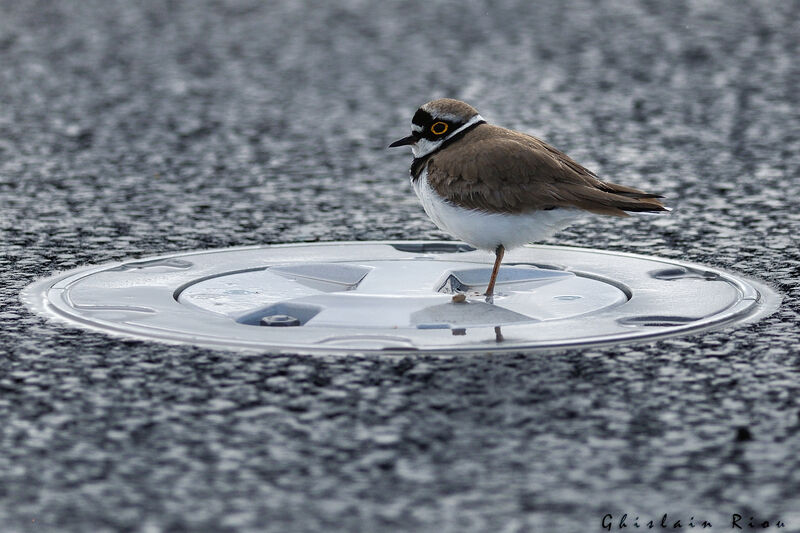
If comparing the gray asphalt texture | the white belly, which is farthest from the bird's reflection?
the white belly

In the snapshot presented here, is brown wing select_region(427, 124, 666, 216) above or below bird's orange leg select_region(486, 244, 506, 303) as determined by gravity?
above

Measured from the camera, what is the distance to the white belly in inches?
260

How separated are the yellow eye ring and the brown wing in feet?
0.81

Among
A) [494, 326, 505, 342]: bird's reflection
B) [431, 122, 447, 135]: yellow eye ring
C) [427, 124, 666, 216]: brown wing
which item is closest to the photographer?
[494, 326, 505, 342]: bird's reflection

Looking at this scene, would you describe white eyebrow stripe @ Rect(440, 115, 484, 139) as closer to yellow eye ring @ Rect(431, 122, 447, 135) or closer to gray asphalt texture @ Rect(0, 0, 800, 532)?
yellow eye ring @ Rect(431, 122, 447, 135)

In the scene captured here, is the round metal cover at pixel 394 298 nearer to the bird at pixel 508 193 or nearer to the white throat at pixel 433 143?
the bird at pixel 508 193

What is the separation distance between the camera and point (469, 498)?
4.27m

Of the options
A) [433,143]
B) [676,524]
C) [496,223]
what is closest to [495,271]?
[496,223]

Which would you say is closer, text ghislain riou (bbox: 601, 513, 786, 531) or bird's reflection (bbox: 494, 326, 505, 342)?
text ghislain riou (bbox: 601, 513, 786, 531)

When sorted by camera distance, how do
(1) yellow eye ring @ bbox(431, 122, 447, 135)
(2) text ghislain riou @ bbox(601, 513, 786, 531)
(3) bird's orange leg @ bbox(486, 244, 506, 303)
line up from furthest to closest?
1. (1) yellow eye ring @ bbox(431, 122, 447, 135)
2. (3) bird's orange leg @ bbox(486, 244, 506, 303)
3. (2) text ghislain riou @ bbox(601, 513, 786, 531)

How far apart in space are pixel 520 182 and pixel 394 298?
2.65 feet

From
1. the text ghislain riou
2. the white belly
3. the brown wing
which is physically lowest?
the text ghislain riou

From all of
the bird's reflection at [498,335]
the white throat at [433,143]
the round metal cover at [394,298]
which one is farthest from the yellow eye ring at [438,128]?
the bird's reflection at [498,335]

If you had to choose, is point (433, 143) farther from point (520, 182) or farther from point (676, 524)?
point (676, 524)
